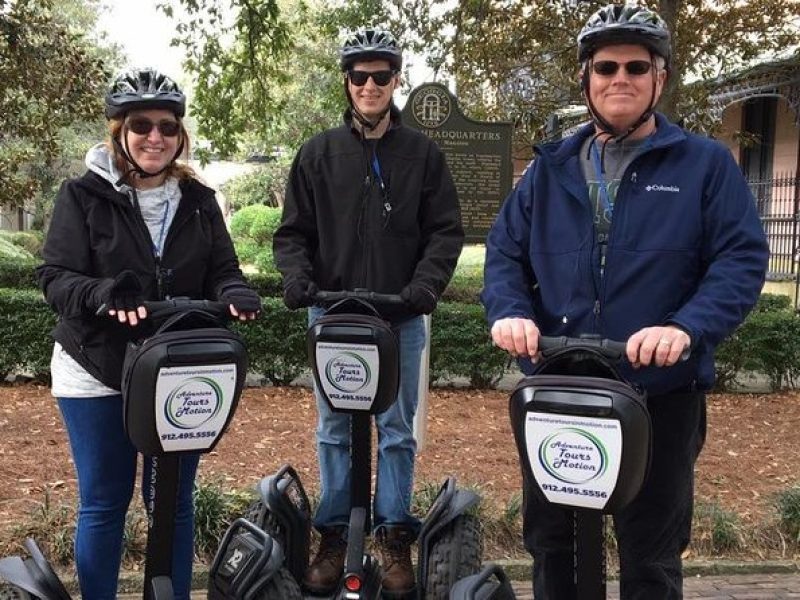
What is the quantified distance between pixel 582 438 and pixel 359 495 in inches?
57.5

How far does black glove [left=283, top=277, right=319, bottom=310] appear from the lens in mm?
3350

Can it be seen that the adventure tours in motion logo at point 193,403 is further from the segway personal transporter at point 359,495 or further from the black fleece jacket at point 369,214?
the black fleece jacket at point 369,214

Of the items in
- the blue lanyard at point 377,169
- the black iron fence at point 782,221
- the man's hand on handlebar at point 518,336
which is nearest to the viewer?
the man's hand on handlebar at point 518,336

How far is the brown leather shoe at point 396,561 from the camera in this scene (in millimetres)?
3523

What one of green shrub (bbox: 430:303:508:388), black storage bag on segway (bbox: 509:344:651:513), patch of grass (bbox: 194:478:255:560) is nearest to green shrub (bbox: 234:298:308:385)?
green shrub (bbox: 430:303:508:388)

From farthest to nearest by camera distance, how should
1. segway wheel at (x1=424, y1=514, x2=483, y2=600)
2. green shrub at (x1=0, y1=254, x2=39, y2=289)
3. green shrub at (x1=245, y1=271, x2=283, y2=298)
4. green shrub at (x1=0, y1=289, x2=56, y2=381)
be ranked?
1. green shrub at (x1=0, y1=254, x2=39, y2=289)
2. green shrub at (x1=245, y1=271, x2=283, y2=298)
3. green shrub at (x1=0, y1=289, x2=56, y2=381)
4. segway wheel at (x1=424, y1=514, x2=483, y2=600)

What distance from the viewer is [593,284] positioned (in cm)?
269

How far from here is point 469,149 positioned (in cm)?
627

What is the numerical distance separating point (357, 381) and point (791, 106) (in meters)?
12.1

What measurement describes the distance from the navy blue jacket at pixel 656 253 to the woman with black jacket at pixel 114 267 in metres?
1.03

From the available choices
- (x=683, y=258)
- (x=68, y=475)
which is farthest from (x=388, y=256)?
(x=68, y=475)

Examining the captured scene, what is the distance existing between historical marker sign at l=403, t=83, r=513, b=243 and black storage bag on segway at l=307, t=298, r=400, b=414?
308 cm

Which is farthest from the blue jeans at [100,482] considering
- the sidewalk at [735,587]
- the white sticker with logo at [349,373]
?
the sidewalk at [735,587]

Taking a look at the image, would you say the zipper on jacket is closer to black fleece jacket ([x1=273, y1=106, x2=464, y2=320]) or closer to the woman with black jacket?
black fleece jacket ([x1=273, y1=106, x2=464, y2=320])
